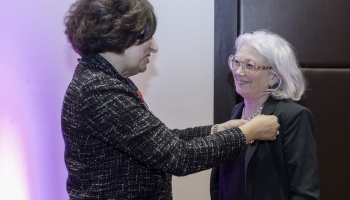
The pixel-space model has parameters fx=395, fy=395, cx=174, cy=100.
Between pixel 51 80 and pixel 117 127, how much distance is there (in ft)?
3.98

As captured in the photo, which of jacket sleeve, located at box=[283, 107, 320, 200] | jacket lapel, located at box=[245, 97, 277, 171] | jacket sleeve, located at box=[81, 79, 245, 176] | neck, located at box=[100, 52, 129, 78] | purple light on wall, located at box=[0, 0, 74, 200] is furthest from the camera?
purple light on wall, located at box=[0, 0, 74, 200]

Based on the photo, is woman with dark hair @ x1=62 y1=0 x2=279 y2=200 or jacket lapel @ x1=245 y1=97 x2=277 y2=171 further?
jacket lapel @ x1=245 y1=97 x2=277 y2=171

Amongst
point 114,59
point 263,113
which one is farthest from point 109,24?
point 263,113

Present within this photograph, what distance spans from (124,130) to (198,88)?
1.13m

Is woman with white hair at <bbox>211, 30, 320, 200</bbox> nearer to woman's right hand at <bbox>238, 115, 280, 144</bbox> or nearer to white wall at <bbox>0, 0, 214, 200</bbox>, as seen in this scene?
woman's right hand at <bbox>238, 115, 280, 144</bbox>

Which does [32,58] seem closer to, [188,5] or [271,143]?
[188,5]

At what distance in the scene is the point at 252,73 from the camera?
1537 millimetres

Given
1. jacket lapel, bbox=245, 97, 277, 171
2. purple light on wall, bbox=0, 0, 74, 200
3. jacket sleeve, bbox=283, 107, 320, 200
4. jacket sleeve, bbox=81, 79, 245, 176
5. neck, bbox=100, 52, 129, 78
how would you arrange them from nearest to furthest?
jacket sleeve, bbox=81, 79, 245, 176 < neck, bbox=100, 52, 129, 78 < jacket sleeve, bbox=283, 107, 320, 200 < jacket lapel, bbox=245, 97, 277, 171 < purple light on wall, bbox=0, 0, 74, 200

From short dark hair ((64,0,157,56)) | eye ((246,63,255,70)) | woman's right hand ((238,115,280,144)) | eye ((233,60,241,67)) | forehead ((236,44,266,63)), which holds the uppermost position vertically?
short dark hair ((64,0,157,56))

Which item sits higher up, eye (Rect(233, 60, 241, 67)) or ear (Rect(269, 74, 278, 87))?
eye (Rect(233, 60, 241, 67))

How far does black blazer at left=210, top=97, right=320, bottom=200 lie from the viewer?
1.39 metres

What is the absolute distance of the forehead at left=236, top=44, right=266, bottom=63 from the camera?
1.54m

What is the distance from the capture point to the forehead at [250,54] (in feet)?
5.06

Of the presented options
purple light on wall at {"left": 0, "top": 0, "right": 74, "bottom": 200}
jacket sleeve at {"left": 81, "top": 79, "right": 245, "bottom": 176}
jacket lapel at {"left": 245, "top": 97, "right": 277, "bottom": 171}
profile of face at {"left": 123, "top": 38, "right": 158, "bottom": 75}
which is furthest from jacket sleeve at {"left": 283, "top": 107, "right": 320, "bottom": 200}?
purple light on wall at {"left": 0, "top": 0, "right": 74, "bottom": 200}
